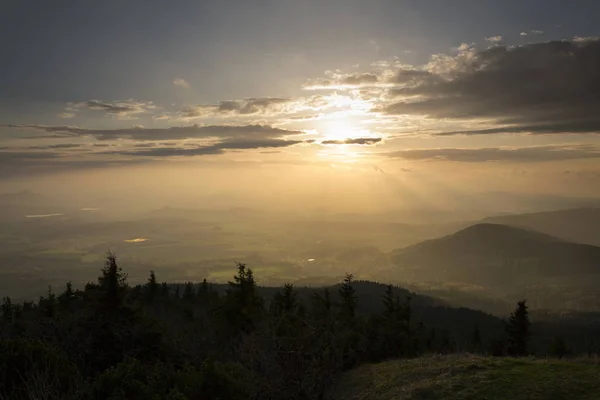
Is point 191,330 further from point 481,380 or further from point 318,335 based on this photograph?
point 481,380

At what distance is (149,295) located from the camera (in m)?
62.8

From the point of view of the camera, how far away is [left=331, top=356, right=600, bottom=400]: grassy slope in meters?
13.9

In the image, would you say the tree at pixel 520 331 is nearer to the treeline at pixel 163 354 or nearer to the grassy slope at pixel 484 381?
the treeline at pixel 163 354

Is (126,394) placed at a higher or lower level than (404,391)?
higher

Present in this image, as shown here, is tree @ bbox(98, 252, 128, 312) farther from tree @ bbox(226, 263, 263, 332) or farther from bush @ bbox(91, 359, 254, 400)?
tree @ bbox(226, 263, 263, 332)


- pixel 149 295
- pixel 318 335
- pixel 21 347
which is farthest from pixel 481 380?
pixel 149 295

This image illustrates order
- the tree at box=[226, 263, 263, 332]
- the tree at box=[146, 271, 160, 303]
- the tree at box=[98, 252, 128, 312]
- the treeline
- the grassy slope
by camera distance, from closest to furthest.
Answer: the treeline
the grassy slope
the tree at box=[98, 252, 128, 312]
the tree at box=[226, 263, 263, 332]
the tree at box=[146, 271, 160, 303]

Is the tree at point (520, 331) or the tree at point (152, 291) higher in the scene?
the tree at point (152, 291)

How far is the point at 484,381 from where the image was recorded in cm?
1580

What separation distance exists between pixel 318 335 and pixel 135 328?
11.5 metres

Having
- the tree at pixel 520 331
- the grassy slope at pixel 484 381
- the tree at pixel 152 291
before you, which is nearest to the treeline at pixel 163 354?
the grassy slope at pixel 484 381

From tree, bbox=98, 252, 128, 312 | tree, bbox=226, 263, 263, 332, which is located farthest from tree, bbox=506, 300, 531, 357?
tree, bbox=98, 252, 128, 312

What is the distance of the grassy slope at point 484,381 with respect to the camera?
1389 centimetres

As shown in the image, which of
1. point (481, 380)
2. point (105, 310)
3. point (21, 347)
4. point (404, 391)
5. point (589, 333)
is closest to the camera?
point (21, 347)
